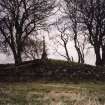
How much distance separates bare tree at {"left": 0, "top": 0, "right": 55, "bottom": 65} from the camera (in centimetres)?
3506

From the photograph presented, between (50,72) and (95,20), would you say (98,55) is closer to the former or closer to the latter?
(95,20)

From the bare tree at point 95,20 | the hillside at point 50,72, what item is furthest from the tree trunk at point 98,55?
the hillside at point 50,72

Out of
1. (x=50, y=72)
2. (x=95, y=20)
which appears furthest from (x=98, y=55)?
(x=50, y=72)

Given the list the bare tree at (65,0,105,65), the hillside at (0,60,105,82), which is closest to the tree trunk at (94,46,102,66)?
the bare tree at (65,0,105,65)

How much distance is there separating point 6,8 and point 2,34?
113 inches

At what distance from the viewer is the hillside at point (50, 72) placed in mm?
27648

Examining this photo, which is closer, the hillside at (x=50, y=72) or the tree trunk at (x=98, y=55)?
the hillside at (x=50, y=72)

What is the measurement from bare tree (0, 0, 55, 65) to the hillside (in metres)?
4.66

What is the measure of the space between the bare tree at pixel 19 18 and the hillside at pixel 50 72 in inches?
183

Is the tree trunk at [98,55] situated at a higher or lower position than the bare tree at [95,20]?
lower

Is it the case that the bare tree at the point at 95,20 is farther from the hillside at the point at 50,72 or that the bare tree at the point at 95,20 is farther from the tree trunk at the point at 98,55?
the hillside at the point at 50,72

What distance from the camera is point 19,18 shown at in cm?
3603

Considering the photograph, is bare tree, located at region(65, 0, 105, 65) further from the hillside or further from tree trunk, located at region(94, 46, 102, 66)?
the hillside

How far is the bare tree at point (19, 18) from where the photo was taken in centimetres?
3506
